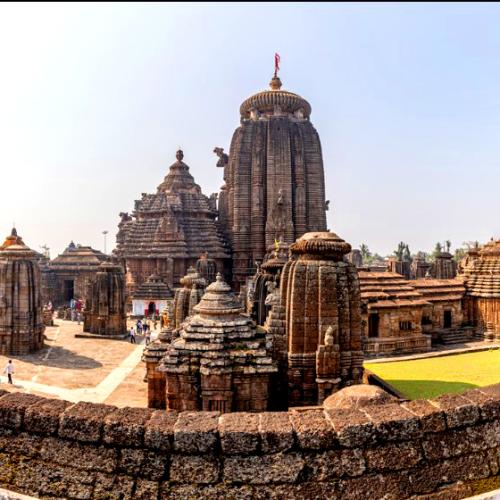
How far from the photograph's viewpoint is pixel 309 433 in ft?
13.9

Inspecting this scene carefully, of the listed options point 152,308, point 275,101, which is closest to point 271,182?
point 275,101

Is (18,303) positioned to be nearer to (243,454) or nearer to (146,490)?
(146,490)

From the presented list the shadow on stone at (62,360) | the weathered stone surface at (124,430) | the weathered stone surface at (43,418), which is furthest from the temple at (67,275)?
the weathered stone surface at (124,430)

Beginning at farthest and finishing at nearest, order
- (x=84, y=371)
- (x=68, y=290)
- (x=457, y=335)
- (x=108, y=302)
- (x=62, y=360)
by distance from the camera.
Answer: (x=68, y=290) < (x=108, y=302) < (x=457, y=335) < (x=62, y=360) < (x=84, y=371)

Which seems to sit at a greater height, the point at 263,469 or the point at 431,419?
the point at 431,419

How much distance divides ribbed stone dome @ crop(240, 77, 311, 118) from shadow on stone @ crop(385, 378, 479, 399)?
30544 mm

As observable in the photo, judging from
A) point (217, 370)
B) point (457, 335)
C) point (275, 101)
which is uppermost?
point (275, 101)

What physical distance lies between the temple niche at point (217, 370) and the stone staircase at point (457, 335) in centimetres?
1866

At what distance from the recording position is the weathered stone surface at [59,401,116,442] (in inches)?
171

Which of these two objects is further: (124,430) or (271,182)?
(271,182)

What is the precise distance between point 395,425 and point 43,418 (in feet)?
11.4

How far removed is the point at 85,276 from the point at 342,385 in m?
41.9

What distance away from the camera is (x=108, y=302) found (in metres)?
29.5

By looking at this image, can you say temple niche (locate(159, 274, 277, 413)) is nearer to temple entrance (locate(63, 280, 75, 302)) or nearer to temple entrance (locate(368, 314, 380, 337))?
temple entrance (locate(368, 314, 380, 337))
